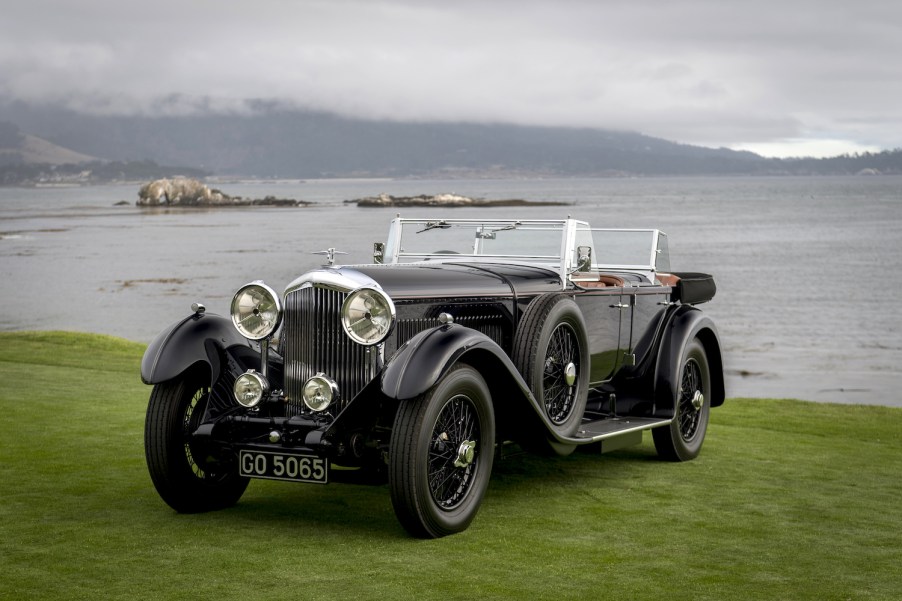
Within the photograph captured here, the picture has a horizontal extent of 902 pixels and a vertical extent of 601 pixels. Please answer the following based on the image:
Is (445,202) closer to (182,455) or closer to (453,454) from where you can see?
(182,455)

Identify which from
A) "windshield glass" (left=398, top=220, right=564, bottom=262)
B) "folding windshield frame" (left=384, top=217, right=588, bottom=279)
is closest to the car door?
"folding windshield frame" (left=384, top=217, right=588, bottom=279)

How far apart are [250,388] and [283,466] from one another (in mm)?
602

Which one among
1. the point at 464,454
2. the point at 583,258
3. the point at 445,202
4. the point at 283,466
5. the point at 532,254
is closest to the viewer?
the point at 283,466

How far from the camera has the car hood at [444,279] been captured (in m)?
6.36

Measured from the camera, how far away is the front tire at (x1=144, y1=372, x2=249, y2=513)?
6.37 metres

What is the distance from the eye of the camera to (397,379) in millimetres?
5684

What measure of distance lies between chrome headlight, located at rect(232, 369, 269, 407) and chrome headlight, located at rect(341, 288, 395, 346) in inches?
25.7

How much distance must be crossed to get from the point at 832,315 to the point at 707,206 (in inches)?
3250

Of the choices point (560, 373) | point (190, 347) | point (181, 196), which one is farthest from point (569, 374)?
point (181, 196)

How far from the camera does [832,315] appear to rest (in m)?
33.2

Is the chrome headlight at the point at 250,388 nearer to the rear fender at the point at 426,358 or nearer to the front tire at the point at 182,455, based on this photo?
the front tire at the point at 182,455

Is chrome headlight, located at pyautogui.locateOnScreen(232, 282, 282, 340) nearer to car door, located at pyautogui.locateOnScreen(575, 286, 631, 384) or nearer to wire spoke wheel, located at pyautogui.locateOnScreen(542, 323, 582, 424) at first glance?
wire spoke wheel, located at pyautogui.locateOnScreen(542, 323, 582, 424)

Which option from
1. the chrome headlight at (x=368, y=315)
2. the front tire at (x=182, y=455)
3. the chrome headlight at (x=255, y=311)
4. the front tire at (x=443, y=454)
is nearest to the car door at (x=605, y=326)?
the front tire at (x=443, y=454)

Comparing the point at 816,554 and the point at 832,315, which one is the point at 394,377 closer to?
the point at 816,554
